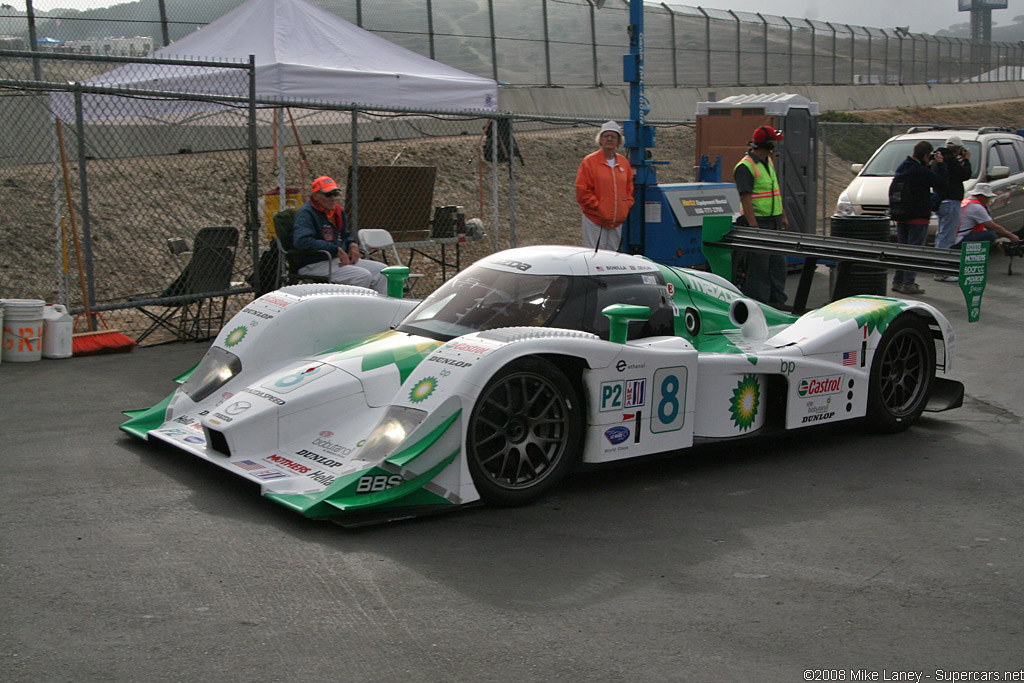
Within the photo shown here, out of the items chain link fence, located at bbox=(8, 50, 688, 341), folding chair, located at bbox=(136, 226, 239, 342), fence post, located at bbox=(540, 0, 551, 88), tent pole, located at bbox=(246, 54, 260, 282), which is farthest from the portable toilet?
fence post, located at bbox=(540, 0, 551, 88)

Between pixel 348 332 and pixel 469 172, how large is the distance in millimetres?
14047

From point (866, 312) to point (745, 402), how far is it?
4.08 ft

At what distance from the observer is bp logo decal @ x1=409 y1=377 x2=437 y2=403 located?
4.98m

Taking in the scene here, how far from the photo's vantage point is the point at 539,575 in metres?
4.32

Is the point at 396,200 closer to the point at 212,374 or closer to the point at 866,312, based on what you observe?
the point at 212,374

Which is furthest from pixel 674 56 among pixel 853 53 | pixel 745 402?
pixel 745 402

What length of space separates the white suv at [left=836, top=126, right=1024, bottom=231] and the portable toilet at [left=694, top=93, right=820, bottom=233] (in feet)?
2.54

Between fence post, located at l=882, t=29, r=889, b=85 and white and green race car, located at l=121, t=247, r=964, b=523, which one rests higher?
fence post, located at l=882, t=29, r=889, b=85

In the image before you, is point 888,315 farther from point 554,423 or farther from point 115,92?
point 115,92

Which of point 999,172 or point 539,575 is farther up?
point 999,172

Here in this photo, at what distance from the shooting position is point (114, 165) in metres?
15.7

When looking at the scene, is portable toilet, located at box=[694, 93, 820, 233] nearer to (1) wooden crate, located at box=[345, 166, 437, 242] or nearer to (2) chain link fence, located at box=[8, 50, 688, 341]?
(2) chain link fence, located at box=[8, 50, 688, 341]

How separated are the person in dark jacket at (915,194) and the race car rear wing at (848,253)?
3.07 m

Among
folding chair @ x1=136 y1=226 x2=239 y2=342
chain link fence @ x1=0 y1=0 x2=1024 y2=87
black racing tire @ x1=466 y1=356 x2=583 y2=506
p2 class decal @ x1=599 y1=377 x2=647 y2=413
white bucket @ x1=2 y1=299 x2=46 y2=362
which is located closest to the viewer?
black racing tire @ x1=466 y1=356 x2=583 y2=506
